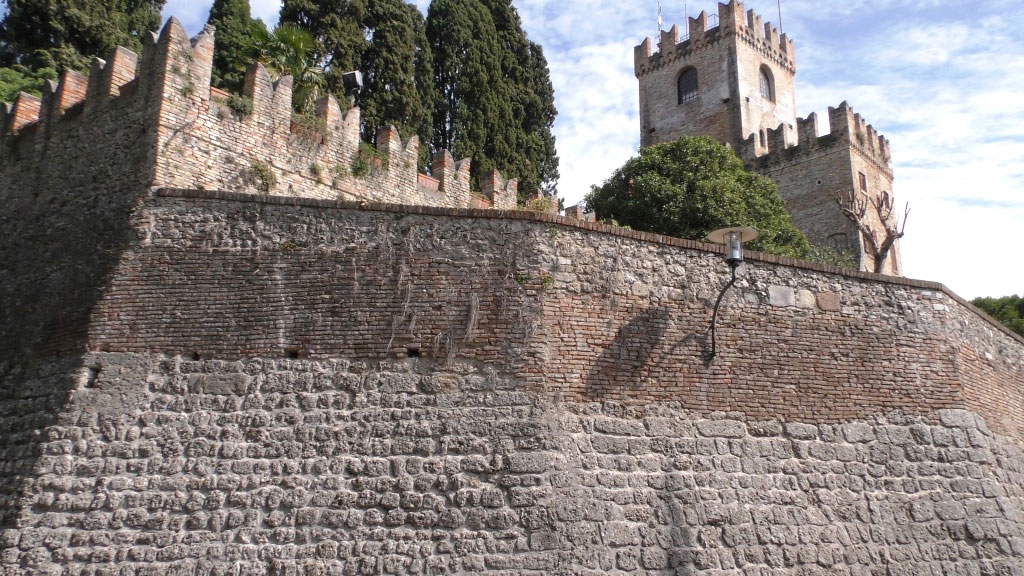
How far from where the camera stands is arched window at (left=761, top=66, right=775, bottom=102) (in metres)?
34.9

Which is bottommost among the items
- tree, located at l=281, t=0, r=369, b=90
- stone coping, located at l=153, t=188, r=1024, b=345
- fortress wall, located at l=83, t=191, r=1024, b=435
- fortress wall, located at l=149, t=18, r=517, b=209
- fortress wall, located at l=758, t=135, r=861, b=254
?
fortress wall, located at l=83, t=191, r=1024, b=435

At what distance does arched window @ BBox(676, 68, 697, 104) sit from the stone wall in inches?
1047

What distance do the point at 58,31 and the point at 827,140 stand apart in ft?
81.2

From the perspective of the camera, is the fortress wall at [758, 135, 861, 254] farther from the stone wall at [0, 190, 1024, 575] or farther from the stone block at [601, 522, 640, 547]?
the stone block at [601, 522, 640, 547]

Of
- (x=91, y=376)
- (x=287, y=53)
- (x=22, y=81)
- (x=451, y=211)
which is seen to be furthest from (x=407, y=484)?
(x=22, y=81)

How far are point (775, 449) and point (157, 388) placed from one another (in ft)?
21.0

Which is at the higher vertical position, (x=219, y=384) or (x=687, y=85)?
(x=687, y=85)

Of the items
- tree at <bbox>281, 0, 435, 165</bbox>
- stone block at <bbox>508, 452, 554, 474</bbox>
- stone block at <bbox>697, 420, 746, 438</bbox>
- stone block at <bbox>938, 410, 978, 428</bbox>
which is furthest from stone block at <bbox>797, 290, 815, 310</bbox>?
tree at <bbox>281, 0, 435, 165</bbox>

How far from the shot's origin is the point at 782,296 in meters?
9.79

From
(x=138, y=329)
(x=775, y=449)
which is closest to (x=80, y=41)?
(x=138, y=329)

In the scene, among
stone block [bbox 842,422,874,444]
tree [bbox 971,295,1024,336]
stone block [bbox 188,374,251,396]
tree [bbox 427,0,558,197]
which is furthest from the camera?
tree [bbox 971,295,1024,336]

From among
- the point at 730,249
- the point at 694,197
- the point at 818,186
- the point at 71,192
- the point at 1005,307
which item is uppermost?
the point at 818,186

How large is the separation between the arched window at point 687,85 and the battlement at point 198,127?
24110 millimetres

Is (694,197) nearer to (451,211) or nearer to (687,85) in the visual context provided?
(451,211)
